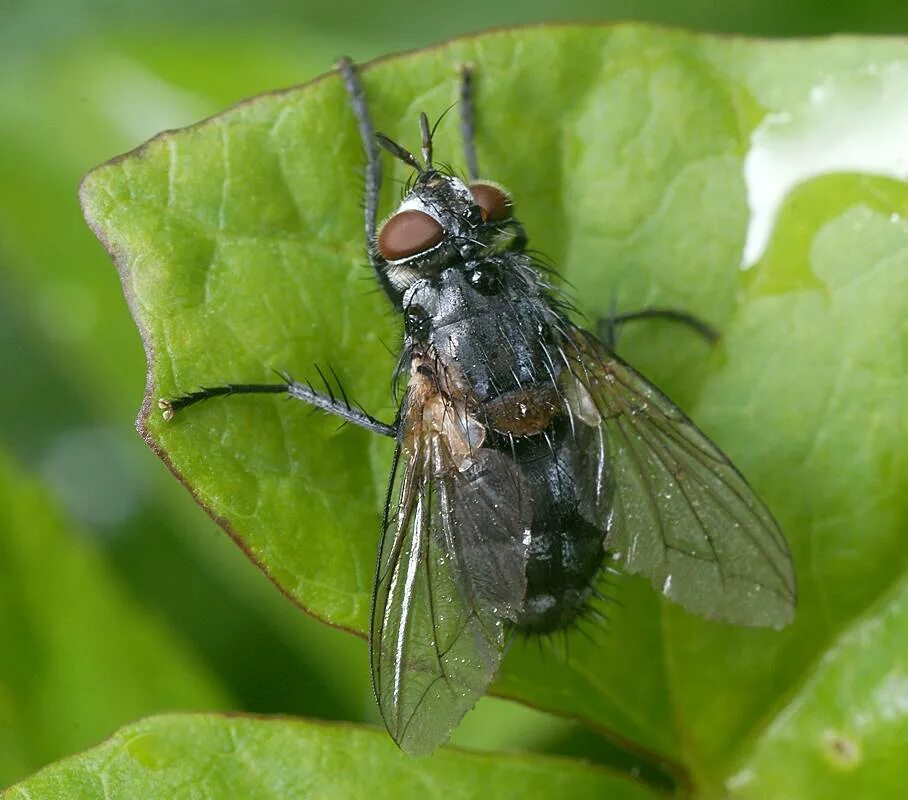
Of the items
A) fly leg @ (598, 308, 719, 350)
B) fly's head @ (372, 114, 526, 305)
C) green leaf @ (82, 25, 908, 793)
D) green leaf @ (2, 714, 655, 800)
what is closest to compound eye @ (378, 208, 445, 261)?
fly's head @ (372, 114, 526, 305)

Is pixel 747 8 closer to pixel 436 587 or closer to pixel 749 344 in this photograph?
pixel 749 344

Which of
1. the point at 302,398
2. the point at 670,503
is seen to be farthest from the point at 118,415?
the point at 670,503

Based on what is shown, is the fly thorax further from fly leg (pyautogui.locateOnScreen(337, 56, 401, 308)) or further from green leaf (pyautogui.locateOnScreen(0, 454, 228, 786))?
green leaf (pyautogui.locateOnScreen(0, 454, 228, 786))

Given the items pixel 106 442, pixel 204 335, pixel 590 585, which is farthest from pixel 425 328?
pixel 106 442

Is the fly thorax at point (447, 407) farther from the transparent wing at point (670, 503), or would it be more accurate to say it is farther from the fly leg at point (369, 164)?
the transparent wing at point (670, 503)

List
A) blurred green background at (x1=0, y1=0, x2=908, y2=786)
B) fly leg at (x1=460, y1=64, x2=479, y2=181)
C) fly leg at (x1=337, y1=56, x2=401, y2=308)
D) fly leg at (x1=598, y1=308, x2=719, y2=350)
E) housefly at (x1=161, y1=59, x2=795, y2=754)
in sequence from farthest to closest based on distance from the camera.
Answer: blurred green background at (x1=0, y1=0, x2=908, y2=786)
fly leg at (x1=598, y1=308, x2=719, y2=350)
fly leg at (x1=460, y1=64, x2=479, y2=181)
fly leg at (x1=337, y1=56, x2=401, y2=308)
housefly at (x1=161, y1=59, x2=795, y2=754)

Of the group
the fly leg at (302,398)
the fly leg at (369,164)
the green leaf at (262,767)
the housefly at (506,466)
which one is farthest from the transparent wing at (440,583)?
the fly leg at (369,164)
